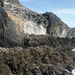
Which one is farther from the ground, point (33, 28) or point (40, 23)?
point (40, 23)

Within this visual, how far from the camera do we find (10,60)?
56.7 feet

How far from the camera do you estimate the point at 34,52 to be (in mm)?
23469

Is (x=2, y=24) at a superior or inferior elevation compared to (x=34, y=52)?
superior

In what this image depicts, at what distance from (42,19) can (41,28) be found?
4404 mm

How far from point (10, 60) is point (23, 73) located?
1572 millimetres

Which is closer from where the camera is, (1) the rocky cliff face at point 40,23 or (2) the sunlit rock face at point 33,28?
(2) the sunlit rock face at point 33,28

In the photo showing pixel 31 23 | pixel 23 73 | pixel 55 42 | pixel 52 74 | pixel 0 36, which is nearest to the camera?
pixel 23 73

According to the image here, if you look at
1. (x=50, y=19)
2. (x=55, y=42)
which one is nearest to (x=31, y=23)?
(x=50, y=19)

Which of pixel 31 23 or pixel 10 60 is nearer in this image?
pixel 10 60

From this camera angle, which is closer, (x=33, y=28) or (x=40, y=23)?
(x=33, y=28)

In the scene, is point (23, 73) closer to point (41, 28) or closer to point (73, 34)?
point (41, 28)

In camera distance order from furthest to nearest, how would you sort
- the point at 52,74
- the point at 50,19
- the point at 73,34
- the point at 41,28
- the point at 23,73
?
the point at 73,34 → the point at 50,19 → the point at 41,28 → the point at 52,74 → the point at 23,73

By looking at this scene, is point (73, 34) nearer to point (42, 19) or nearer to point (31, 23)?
point (42, 19)

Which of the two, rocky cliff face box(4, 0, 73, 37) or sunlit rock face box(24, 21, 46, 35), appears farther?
rocky cliff face box(4, 0, 73, 37)
